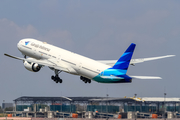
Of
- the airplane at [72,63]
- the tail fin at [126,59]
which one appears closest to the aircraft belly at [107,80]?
the airplane at [72,63]

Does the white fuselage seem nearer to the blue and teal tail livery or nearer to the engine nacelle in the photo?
the blue and teal tail livery

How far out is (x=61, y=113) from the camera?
144875 millimetres

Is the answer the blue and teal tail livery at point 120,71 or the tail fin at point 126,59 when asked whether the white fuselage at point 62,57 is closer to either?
the blue and teal tail livery at point 120,71

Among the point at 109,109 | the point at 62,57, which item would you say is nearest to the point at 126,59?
the point at 62,57

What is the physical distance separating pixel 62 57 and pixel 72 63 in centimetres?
293

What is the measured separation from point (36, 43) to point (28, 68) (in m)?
5.27

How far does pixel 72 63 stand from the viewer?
241 ft

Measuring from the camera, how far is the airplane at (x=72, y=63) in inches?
2633

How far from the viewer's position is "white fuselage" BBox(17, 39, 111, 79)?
70.2 m

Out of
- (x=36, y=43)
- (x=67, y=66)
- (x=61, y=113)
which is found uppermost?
(x=36, y=43)

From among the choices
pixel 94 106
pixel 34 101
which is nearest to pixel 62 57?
pixel 94 106

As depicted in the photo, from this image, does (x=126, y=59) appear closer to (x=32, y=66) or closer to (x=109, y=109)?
(x=32, y=66)

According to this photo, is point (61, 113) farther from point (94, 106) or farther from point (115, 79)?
point (115, 79)

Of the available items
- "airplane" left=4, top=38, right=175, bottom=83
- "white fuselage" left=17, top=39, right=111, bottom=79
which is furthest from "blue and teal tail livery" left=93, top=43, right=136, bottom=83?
"white fuselage" left=17, top=39, right=111, bottom=79
